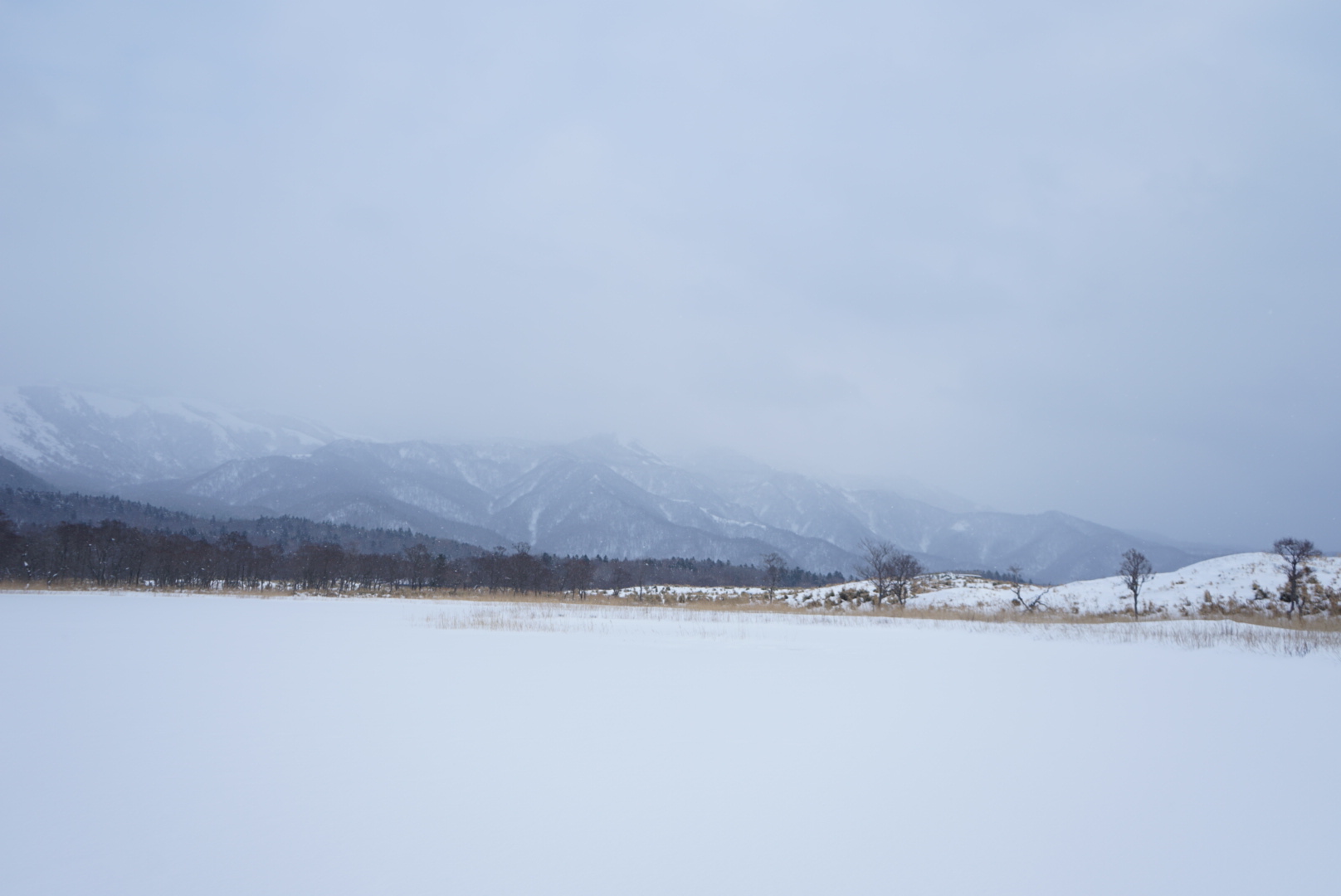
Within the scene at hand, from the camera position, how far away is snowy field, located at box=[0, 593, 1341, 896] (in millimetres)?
3879

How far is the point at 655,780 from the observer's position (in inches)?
215

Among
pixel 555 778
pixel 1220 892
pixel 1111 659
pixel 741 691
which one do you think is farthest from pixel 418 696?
pixel 1111 659

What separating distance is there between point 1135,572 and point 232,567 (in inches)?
4120

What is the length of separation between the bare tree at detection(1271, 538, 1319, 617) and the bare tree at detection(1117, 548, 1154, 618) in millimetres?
6342

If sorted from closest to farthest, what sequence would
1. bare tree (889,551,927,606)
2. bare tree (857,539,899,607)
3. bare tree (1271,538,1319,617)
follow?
bare tree (1271,538,1319,617) < bare tree (889,551,927,606) < bare tree (857,539,899,607)

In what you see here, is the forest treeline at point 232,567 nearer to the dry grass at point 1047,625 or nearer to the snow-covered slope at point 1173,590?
the snow-covered slope at point 1173,590

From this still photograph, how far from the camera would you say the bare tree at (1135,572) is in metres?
36.3

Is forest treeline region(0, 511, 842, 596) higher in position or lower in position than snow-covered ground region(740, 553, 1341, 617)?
lower

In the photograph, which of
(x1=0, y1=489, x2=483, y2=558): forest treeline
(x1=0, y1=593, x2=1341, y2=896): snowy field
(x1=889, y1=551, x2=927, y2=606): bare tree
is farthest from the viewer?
(x1=0, y1=489, x2=483, y2=558): forest treeline

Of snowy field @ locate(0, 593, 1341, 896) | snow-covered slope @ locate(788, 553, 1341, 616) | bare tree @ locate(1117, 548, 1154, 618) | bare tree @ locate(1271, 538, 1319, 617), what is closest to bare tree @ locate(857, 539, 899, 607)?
snow-covered slope @ locate(788, 553, 1341, 616)

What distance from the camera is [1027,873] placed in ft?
12.8

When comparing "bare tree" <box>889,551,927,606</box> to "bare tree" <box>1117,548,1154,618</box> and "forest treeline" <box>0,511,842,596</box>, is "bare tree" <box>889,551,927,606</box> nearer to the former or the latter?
"bare tree" <box>1117,548,1154,618</box>

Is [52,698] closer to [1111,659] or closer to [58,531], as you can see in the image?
[1111,659]

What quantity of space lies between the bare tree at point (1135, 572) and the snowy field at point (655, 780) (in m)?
29.6
